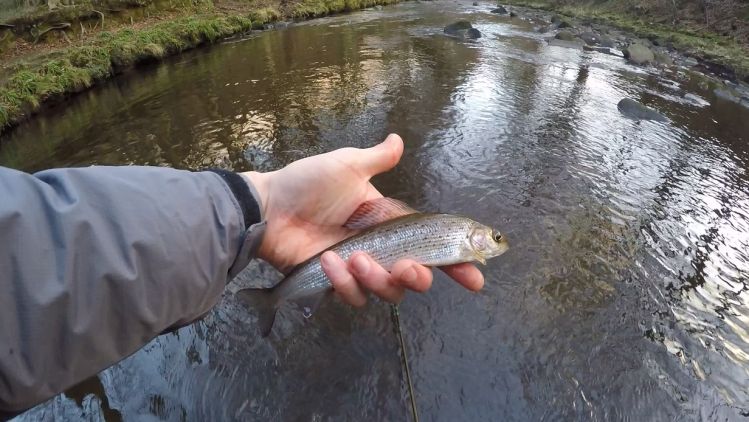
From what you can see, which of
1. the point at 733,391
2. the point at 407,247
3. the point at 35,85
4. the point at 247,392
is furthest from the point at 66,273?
the point at 35,85

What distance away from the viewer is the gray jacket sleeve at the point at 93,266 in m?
1.52

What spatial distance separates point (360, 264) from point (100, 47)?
18.2 m

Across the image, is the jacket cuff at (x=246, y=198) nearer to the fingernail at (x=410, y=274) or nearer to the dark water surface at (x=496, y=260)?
the fingernail at (x=410, y=274)

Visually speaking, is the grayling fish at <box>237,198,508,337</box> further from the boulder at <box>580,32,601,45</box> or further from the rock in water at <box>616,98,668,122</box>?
the boulder at <box>580,32,601,45</box>

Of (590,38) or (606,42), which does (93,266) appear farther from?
(590,38)

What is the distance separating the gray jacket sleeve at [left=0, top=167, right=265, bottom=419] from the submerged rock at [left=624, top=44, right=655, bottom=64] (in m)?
21.7

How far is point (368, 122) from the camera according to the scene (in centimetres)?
1081

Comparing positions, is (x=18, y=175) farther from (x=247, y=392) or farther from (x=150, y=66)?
(x=150, y=66)

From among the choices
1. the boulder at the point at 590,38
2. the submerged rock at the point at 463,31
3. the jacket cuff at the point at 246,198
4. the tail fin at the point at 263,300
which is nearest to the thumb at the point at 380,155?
the jacket cuff at the point at 246,198

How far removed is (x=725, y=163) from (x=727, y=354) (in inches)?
281

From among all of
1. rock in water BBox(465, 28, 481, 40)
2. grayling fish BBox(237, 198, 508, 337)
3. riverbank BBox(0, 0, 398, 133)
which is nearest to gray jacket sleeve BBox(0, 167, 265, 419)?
grayling fish BBox(237, 198, 508, 337)

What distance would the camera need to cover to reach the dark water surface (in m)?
4.28

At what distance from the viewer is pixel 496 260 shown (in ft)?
19.5

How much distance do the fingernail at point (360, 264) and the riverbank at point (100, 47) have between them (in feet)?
41.1
